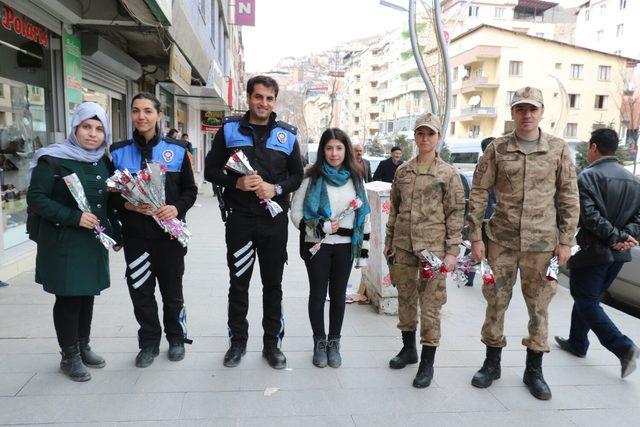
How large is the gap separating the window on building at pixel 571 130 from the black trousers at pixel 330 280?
46905mm

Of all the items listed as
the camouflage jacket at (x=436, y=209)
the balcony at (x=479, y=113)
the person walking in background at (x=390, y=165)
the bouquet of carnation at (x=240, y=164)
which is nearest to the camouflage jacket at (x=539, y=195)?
the camouflage jacket at (x=436, y=209)

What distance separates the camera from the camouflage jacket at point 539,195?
3.04m

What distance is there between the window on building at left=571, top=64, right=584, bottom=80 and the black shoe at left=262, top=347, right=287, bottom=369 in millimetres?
48573

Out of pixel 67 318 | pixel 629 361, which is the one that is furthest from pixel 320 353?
pixel 629 361

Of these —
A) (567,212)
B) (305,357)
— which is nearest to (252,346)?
(305,357)

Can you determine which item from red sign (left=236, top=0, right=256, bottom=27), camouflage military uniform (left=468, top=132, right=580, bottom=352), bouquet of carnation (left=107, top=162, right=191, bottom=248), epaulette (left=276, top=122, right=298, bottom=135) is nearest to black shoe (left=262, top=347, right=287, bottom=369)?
bouquet of carnation (left=107, top=162, right=191, bottom=248)

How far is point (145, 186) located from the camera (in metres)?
2.99

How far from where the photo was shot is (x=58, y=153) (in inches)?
116

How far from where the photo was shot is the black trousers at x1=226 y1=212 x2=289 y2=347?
329 cm

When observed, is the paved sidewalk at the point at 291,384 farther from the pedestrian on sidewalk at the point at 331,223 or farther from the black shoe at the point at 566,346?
the pedestrian on sidewalk at the point at 331,223

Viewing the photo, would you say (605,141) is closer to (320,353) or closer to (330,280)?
(330,280)

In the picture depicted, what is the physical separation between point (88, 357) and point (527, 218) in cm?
322

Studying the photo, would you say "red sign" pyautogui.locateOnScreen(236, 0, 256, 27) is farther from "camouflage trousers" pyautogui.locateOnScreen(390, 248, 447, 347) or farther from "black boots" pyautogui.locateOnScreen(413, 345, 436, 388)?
"black boots" pyautogui.locateOnScreen(413, 345, 436, 388)

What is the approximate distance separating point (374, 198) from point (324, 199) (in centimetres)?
159
